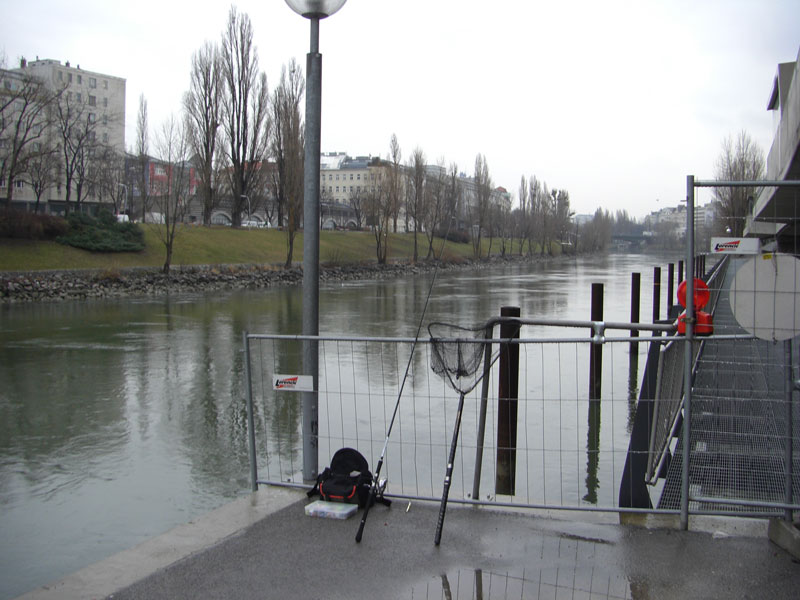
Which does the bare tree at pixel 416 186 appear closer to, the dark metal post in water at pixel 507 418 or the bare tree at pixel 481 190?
the bare tree at pixel 481 190

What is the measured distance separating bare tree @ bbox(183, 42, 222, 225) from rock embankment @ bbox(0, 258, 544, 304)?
33.3 ft

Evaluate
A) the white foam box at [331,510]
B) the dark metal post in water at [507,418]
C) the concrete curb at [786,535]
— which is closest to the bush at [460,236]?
the dark metal post in water at [507,418]

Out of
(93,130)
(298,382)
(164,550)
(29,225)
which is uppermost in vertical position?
(93,130)

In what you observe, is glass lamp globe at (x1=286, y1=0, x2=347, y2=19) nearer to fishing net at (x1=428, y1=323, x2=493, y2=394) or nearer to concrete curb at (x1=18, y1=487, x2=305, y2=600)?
fishing net at (x1=428, y1=323, x2=493, y2=394)

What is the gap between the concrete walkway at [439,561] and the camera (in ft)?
13.1

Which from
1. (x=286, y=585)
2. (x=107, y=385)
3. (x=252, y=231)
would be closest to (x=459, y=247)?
(x=252, y=231)

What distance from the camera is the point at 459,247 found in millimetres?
84875

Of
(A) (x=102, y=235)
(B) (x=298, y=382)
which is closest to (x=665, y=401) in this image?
(B) (x=298, y=382)

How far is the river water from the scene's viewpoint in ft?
20.8

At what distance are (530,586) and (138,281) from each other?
32.6 metres

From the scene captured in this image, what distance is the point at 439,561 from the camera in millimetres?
4340

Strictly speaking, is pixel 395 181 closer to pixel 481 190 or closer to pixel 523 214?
pixel 481 190

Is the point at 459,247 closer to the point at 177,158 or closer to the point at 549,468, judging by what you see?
the point at 177,158

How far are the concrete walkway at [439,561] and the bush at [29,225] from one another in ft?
112
